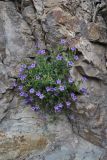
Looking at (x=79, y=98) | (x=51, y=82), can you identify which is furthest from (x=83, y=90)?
(x=51, y=82)

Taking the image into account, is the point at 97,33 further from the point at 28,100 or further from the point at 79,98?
the point at 28,100

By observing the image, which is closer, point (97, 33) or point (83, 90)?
point (83, 90)

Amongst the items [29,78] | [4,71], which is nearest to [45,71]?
[29,78]

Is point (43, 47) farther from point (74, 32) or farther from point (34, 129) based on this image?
point (34, 129)

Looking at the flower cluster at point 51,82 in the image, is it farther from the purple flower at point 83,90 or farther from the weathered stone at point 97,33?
the weathered stone at point 97,33

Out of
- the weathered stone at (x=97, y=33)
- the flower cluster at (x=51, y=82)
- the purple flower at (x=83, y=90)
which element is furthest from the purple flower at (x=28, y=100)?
the weathered stone at (x=97, y=33)

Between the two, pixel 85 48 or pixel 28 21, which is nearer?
pixel 85 48

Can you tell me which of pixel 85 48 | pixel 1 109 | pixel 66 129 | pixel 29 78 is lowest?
pixel 66 129
